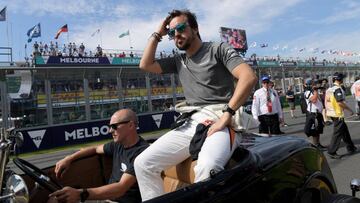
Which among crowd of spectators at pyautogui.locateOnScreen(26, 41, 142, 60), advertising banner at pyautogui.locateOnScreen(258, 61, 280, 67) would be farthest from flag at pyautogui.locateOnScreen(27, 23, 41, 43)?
advertising banner at pyautogui.locateOnScreen(258, 61, 280, 67)

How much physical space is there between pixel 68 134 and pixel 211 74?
15.5 metres

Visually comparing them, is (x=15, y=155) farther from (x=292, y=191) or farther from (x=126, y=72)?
(x=126, y=72)

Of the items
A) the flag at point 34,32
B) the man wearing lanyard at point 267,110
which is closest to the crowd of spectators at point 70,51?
the flag at point 34,32

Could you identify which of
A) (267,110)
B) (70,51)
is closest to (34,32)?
(70,51)

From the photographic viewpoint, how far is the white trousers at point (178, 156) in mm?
2605

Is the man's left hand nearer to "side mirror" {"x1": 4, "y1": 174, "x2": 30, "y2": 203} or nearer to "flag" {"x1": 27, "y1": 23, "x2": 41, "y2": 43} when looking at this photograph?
"side mirror" {"x1": 4, "y1": 174, "x2": 30, "y2": 203}

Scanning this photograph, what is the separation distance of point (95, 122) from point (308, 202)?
53.0 feet

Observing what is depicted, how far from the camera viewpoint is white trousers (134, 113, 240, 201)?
2.61 m

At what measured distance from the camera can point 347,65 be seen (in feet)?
219

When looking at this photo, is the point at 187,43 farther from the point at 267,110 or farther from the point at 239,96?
the point at 267,110

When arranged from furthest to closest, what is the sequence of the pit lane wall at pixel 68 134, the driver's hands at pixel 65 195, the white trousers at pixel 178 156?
the pit lane wall at pixel 68 134 → the white trousers at pixel 178 156 → the driver's hands at pixel 65 195

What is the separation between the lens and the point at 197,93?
3.17 metres

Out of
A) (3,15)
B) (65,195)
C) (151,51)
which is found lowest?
(65,195)

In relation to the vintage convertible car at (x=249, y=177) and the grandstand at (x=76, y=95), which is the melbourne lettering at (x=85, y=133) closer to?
the grandstand at (x=76, y=95)
